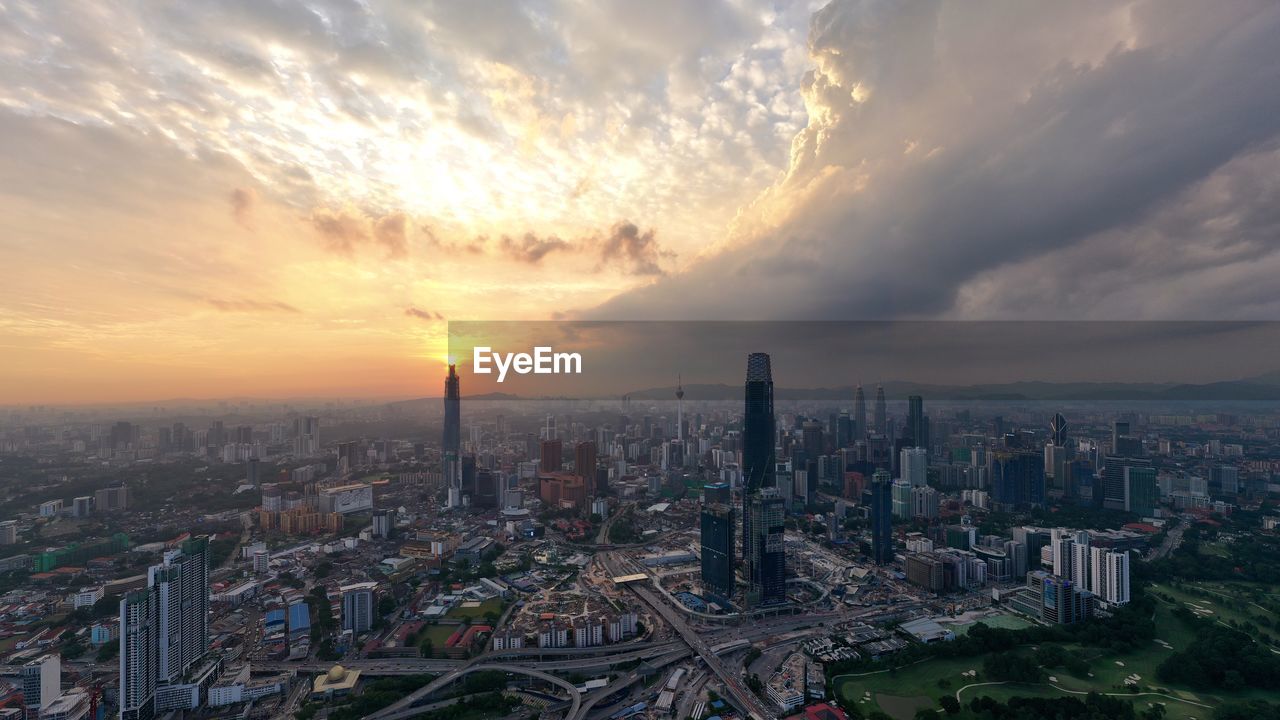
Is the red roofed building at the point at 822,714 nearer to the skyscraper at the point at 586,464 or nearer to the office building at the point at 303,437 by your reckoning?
the skyscraper at the point at 586,464

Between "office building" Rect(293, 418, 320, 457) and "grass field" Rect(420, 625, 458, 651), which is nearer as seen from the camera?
"grass field" Rect(420, 625, 458, 651)

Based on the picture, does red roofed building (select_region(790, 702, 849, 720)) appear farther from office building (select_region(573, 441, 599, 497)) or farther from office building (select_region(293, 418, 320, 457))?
office building (select_region(293, 418, 320, 457))

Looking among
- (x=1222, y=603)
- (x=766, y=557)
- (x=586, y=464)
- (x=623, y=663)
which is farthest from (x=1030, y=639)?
(x=586, y=464)

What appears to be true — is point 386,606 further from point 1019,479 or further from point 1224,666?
point 1019,479

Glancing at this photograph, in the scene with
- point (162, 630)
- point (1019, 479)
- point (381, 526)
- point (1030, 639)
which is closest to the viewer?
point (162, 630)

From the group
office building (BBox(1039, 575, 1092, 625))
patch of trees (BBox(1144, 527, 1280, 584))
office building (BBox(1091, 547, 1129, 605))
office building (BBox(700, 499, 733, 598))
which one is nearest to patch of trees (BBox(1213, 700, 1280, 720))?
office building (BBox(1039, 575, 1092, 625))

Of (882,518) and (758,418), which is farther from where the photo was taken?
(758,418)

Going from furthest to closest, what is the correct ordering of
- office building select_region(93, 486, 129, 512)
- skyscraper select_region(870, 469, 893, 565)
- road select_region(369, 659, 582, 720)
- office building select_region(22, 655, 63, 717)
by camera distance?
office building select_region(93, 486, 129, 512), skyscraper select_region(870, 469, 893, 565), road select_region(369, 659, 582, 720), office building select_region(22, 655, 63, 717)
